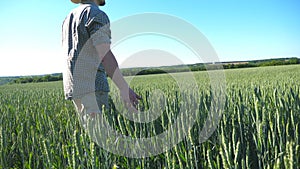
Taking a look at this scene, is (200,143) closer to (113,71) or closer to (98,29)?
(113,71)

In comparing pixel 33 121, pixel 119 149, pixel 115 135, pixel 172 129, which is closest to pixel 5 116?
pixel 33 121

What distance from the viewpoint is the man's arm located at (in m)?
1.29

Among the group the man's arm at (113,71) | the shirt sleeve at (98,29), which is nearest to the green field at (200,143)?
the man's arm at (113,71)

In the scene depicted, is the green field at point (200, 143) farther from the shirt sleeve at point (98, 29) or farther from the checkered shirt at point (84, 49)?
the shirt sleeve at point (98, 29)

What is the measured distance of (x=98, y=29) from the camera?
1.29 meters

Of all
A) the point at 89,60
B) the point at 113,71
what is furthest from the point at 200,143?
the point at 89,60

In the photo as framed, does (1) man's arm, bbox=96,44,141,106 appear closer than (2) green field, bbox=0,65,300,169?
No

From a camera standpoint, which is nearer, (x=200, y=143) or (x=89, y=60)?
(x=200, y=143)

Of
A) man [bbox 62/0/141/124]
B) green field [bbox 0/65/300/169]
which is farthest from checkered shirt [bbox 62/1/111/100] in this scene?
green field [bbox 0/65/300/169]

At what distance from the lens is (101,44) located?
128 cm

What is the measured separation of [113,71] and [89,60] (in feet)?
0.53

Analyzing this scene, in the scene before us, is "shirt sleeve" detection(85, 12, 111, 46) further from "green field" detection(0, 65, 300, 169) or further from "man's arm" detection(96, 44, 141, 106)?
"green field" detection(0, 65, 300, 169)

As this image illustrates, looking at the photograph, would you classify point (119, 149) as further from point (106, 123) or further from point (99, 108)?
point (99, 108)

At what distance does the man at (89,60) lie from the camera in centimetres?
129
